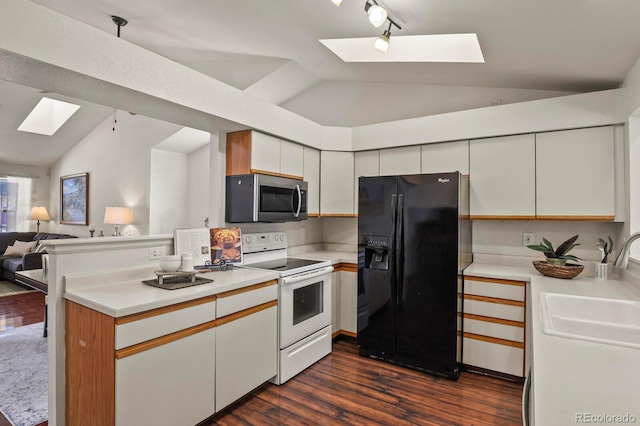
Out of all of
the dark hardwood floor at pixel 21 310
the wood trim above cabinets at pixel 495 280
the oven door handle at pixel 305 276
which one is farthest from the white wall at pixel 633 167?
the dark hardwood floor at pixel 21 310

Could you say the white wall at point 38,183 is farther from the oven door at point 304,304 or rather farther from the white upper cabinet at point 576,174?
the white upper cabinet at point 576,174

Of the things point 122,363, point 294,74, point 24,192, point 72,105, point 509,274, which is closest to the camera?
point 122,363

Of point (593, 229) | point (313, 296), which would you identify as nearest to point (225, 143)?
point (313, 296)

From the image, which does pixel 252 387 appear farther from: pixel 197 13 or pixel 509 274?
pixel 197 13

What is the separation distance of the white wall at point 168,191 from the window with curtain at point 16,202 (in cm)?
429

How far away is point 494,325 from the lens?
2.67 m

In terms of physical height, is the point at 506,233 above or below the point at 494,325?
above

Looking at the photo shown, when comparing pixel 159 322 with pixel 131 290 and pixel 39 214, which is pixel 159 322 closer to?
pixel 131 290

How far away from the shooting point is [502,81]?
3004 millimetres

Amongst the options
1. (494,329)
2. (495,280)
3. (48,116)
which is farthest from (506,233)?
(48,116)

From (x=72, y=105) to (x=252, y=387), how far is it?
230 inches

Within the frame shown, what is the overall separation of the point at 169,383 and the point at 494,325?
233cm

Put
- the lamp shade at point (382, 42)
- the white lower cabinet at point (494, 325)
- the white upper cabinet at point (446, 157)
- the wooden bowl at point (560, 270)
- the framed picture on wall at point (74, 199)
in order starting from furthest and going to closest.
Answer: the framed picture on wall at point (74, 199) < the white upper cabinet at point (446, 157) < the white lower cabinet at point (494, 325) < the wooden bowl at point (560, 270) < the lamp shade at point (382, 42)

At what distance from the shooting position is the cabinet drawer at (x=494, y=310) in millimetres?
2588
